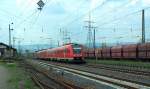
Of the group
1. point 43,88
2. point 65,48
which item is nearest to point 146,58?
point 65,48

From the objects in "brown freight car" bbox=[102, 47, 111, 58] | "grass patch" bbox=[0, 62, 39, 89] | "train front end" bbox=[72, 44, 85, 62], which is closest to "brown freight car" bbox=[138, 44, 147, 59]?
"train front end" bbox=[72, 44, 85, 62]

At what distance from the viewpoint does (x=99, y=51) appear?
75312 mm

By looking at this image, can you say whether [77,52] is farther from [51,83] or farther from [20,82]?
[51,83]

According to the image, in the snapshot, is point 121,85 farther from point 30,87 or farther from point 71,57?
point 71,57

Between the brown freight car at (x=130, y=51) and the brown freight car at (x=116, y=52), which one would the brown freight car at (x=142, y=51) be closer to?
the brown freight car at (x=130, y=51)

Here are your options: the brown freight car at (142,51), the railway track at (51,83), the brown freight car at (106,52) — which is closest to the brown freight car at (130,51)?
the brown freight car at (142,51)

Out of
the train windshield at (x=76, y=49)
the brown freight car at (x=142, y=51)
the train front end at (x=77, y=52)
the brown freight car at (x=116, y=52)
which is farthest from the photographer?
the brown freight car at (x=116, y=52)

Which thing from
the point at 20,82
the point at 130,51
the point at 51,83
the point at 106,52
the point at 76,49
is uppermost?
the point at 76,49

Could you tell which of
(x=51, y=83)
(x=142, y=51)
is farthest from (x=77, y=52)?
(x=51, y=83)

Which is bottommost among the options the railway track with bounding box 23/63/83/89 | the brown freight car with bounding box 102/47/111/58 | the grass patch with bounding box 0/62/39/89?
the grass patch with bounding box 0/62/39/89

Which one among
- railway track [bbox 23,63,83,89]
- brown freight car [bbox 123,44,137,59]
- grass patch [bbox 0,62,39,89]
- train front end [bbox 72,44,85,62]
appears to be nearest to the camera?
railway track [bbox 23,63,83,89]

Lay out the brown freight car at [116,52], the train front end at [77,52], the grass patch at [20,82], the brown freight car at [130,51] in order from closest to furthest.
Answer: the grass patch at [20,82]
the train front end at [77,52]
the brown freight car at [130,51]
the brown freight car at [116,52]

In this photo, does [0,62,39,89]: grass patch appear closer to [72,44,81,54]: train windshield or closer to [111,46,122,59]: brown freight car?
[72,44,81,54]: train windshield

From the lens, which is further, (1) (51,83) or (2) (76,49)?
(2) (76,49)
